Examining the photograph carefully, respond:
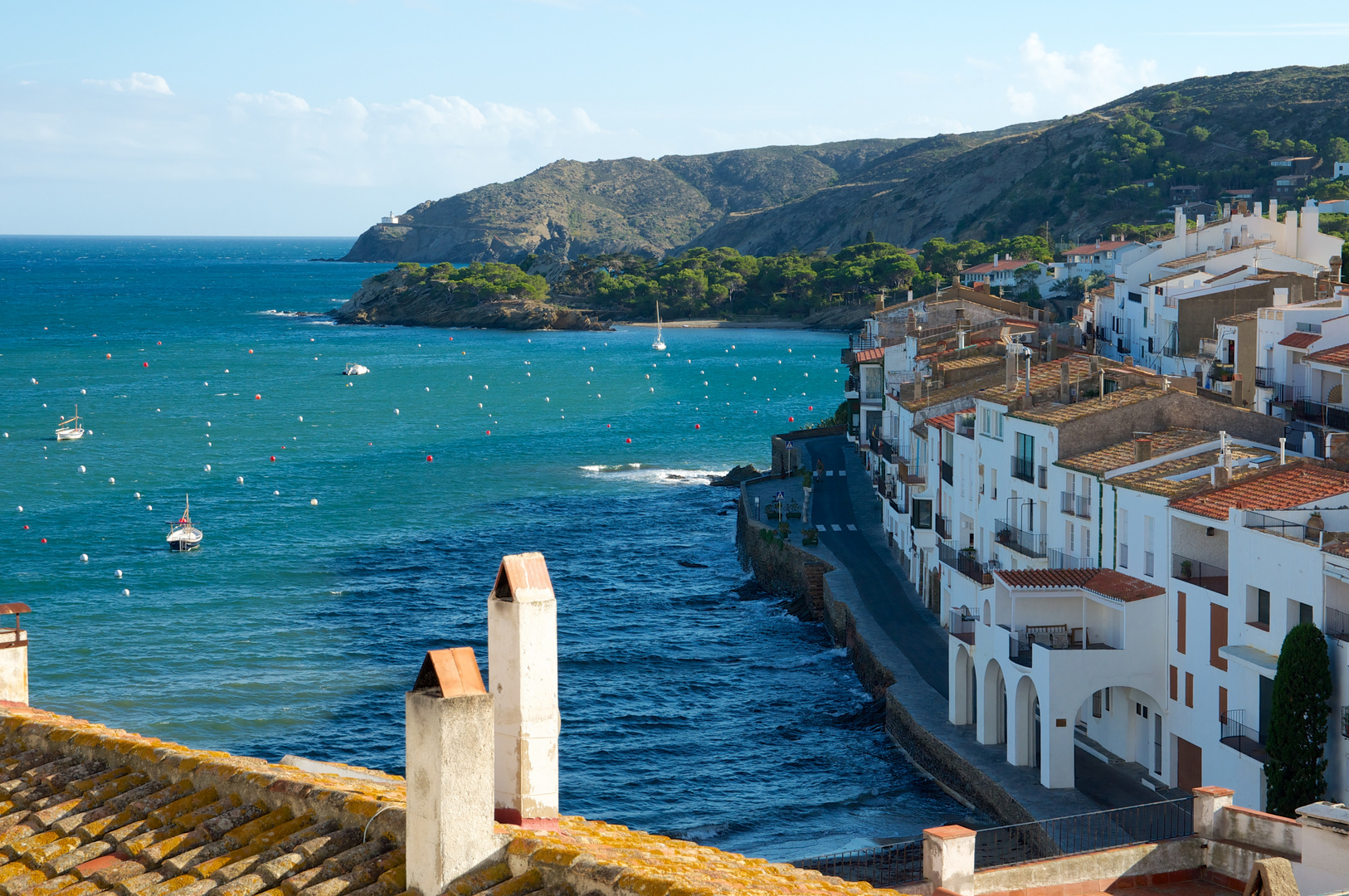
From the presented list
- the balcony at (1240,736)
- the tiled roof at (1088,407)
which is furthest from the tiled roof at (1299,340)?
the balcony at (1240,736)

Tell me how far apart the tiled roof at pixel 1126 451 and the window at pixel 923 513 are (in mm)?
11809

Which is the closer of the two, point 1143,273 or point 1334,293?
point 1334,293

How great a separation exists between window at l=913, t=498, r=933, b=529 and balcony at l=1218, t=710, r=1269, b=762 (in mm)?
20196

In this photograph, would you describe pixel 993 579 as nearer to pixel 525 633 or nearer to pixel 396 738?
pixel 396 738

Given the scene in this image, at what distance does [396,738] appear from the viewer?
43.4 meters

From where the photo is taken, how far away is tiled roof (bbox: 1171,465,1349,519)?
30.1 meters

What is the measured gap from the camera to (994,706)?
122 ft

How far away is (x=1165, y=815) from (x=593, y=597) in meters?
34.1

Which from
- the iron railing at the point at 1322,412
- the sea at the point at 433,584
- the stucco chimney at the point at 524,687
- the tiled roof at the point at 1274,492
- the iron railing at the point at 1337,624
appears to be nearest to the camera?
the stucco chimney at the point at 524,687

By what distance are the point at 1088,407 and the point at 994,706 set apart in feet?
28.5

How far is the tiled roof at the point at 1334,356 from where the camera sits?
45.2 meters

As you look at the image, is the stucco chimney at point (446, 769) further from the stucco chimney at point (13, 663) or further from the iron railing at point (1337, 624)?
the iron railing at point (1337, 624)

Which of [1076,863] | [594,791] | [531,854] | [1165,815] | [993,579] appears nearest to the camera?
[531,854]

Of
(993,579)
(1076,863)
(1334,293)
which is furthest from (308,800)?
(1334,293)
